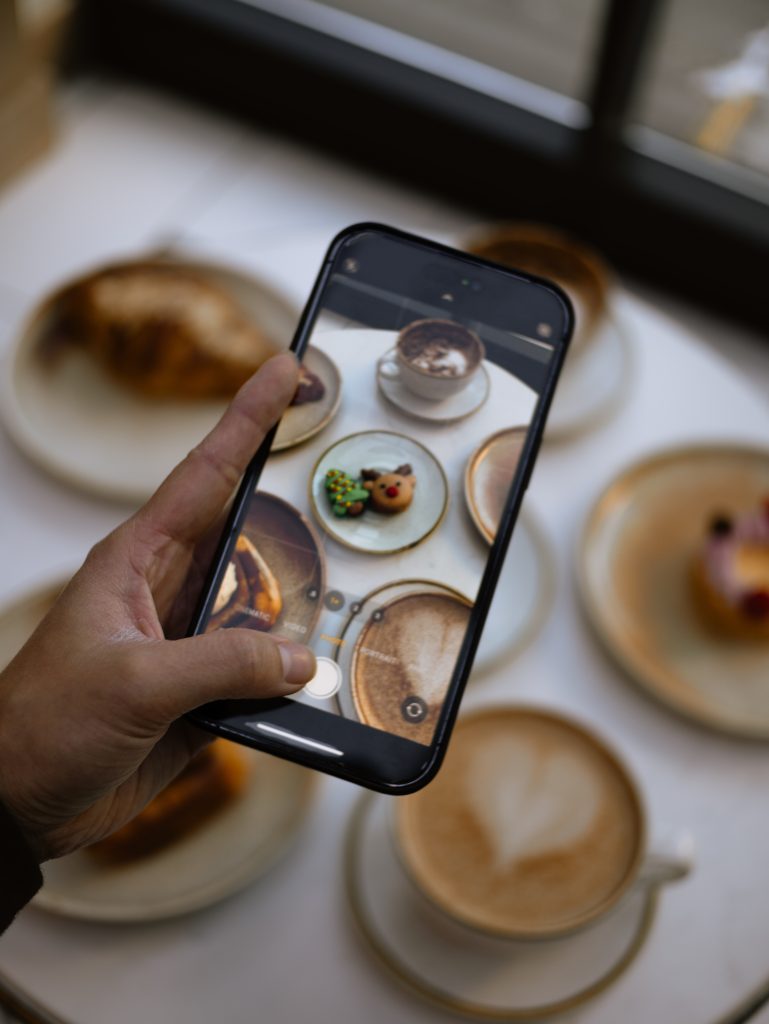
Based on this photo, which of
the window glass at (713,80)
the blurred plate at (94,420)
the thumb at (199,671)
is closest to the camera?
the thumb at (199,671)

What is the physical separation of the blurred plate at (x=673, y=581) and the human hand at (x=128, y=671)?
0.34 meters

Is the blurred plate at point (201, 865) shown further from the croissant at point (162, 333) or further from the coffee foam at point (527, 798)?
the croissant at point (162, 333)

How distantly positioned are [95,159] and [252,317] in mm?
863

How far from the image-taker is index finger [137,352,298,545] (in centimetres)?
68

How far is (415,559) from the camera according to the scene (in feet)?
2.21

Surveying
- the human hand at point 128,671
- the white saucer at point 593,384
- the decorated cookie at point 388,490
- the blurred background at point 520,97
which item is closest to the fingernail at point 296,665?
the human hand at point 128,671

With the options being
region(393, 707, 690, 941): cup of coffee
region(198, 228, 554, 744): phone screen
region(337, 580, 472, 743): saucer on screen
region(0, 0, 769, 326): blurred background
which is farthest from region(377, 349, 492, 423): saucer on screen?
region(0, 0, 769, 326): blurred background

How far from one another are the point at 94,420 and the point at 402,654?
0.48m

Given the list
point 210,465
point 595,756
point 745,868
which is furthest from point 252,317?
point 745,868

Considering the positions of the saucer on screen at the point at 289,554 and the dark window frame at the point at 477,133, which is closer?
the saucer on screen at the point at 289,554

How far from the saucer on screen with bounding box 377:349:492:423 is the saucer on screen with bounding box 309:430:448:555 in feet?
0.06

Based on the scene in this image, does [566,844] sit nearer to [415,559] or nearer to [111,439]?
[415,559]

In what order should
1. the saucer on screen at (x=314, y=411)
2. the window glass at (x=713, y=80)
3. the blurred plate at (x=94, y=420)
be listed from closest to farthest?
the saucer on screen at (x=314, y=411)
the blurred plate at (x=94, y=420)
the window glass at (x=713, y=80)

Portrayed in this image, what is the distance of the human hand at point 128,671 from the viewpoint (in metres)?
0.60
